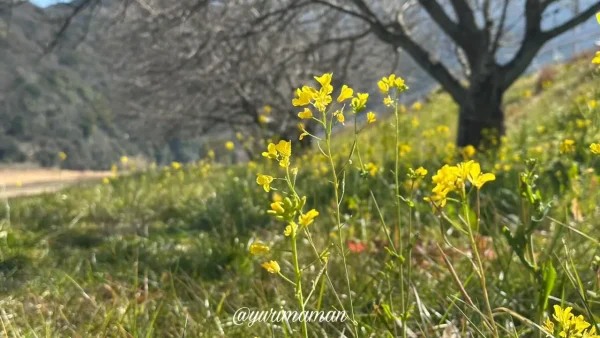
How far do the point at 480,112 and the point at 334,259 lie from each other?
448cm

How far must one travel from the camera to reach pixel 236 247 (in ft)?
8.51

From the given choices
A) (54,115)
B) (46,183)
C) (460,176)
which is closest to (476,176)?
(460,176)

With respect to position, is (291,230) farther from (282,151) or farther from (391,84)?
(391,84)

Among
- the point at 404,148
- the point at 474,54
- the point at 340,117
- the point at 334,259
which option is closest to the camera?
the point at 340,117

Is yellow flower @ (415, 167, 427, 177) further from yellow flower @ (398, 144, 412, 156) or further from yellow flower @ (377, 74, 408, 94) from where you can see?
yellow flower @ (398, 144, 412, 156)

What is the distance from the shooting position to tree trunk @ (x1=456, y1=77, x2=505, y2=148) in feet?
20.2

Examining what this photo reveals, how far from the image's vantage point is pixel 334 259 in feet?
7.40

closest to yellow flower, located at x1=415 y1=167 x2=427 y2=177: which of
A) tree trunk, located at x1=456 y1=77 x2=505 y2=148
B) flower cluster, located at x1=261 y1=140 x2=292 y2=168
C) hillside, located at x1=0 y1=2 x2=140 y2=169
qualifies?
flower cluster, located at x1=261 y1=140 x2=292 y2=168

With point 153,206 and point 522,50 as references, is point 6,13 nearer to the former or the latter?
point 153,206

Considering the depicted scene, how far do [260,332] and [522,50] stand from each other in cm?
530

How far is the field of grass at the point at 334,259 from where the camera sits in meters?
1.20

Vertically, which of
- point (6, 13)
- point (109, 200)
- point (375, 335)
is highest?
point (6, 13)

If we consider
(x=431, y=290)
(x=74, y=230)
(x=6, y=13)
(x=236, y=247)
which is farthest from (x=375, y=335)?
(x=6, y=13)

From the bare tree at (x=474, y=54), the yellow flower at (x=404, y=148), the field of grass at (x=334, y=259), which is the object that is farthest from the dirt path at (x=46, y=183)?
the bare tree at (x=474, y=54)
